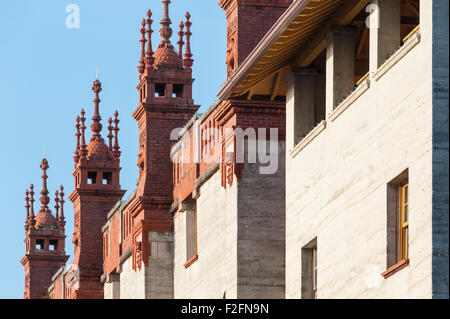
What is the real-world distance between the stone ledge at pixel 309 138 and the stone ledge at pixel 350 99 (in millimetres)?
536

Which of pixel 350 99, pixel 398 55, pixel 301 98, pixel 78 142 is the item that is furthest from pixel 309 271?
pixel 78 142

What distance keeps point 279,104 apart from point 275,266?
433 centimetres

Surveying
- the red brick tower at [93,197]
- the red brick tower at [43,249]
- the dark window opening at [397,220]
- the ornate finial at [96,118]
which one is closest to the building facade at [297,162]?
the dark window opening at [397,220]

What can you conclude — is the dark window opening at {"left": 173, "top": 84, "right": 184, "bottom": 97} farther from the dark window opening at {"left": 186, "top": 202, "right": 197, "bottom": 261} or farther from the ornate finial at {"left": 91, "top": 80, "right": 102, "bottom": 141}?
the ornate finial at {"left": 91, "top": 80, "right": 102, "bottom": 141}

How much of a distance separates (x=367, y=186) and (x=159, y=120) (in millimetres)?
23961

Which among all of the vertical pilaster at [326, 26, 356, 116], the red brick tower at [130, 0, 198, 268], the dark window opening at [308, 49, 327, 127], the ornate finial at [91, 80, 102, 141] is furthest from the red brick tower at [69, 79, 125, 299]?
the vertical pilaster at [326, 26, 356, 116]

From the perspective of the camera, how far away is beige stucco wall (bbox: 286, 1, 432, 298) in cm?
3228

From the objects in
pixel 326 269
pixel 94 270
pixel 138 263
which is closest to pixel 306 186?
pixel 326 269

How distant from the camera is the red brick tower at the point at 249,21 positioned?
47781 millimetres

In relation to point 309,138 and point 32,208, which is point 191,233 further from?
point 32,208

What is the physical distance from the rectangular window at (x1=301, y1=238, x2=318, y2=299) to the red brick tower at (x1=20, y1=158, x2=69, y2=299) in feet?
164

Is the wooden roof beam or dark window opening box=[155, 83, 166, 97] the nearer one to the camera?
the wooden roof beam
